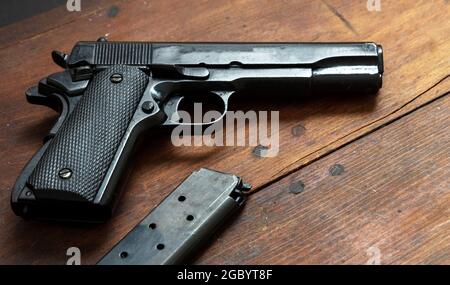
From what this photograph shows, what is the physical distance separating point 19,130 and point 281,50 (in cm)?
56

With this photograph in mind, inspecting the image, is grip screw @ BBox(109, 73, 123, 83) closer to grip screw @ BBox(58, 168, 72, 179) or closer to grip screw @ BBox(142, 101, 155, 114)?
grip screw @ BBox(142, 101, 155, 114)

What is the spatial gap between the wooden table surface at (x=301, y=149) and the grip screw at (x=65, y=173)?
4.9 inches

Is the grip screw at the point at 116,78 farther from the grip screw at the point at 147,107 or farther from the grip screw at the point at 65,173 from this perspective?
the grip screw at the point at 65,173

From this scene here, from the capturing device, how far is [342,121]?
4.28 feet

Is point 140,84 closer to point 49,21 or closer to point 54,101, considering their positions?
point 54,101

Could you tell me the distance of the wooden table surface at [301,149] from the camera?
1168 millimetres

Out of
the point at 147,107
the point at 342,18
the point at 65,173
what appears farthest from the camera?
the point at 342,18

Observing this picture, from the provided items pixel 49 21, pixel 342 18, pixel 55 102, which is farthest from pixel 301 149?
pixel 49 21

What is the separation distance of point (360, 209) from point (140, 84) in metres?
0.48

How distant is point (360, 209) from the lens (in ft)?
3.91

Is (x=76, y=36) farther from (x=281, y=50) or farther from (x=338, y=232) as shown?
(x=338, y=232)
